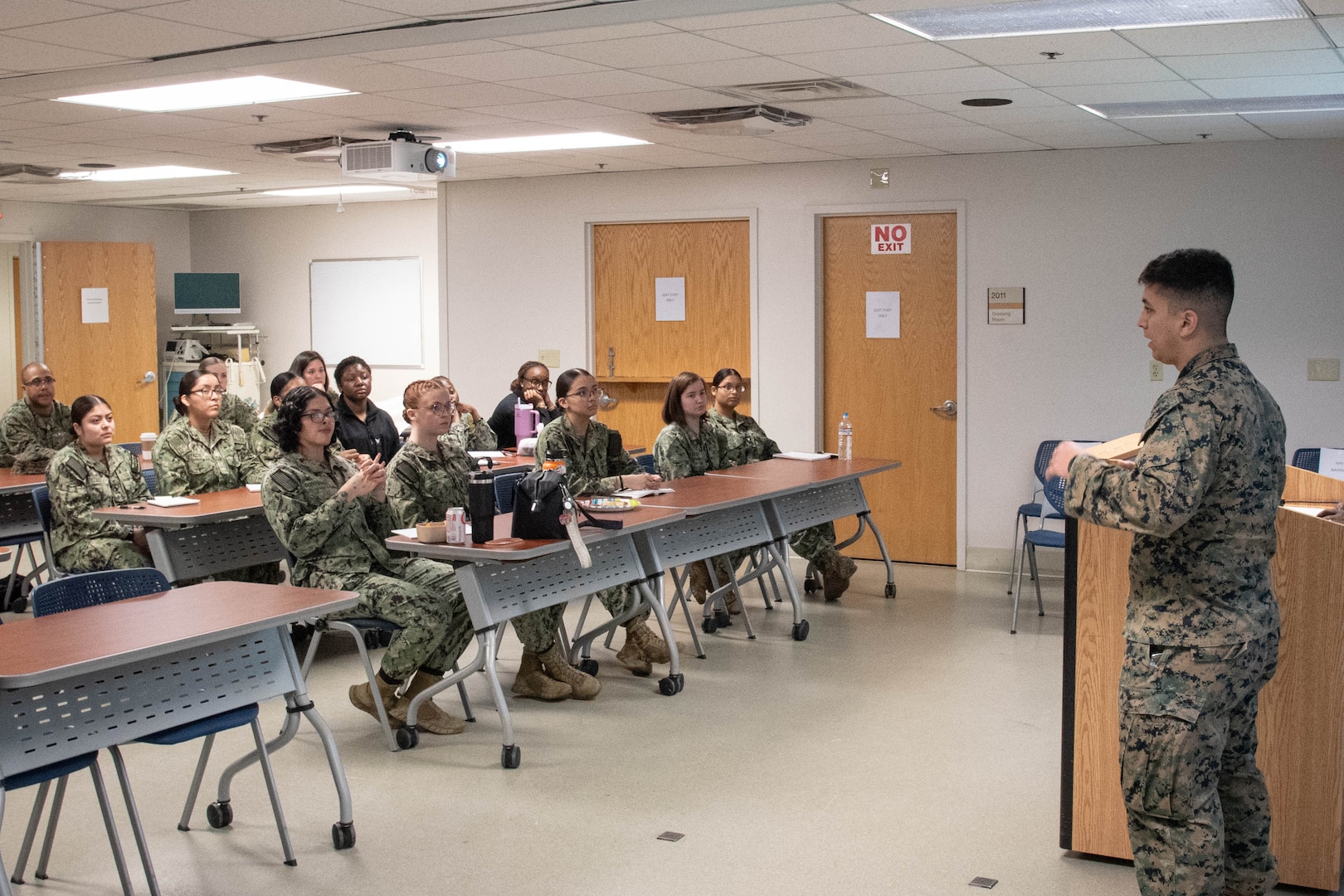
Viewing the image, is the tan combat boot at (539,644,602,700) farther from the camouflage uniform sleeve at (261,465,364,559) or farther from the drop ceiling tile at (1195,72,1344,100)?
the drop ceiling tile at (1195,72,1344,100)

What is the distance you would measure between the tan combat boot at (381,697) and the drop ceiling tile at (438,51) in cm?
240

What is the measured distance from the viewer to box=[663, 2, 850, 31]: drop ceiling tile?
4262 millimetres

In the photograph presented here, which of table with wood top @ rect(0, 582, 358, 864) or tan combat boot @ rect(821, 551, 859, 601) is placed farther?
tan combat boot @ rect(821, 551, 859, 601)

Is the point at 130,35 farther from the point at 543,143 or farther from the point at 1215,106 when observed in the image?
the point at 1215,106

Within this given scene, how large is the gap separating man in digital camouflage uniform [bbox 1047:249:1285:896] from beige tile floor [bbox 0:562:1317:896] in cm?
84

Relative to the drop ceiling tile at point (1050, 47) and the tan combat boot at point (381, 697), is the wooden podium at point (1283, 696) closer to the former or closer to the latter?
the drop ceiling tile at point (1050, 47)

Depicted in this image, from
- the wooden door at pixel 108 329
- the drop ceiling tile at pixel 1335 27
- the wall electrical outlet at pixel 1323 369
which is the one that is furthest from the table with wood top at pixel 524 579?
the wooden door at pixel 108 329

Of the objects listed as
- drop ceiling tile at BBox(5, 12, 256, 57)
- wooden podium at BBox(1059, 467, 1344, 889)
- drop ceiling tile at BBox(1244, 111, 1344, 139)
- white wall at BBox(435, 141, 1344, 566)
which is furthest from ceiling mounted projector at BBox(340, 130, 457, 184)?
wooden podium at BBox(1059, 467, 1344, 889)

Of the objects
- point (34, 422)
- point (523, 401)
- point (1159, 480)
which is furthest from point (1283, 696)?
point (34, 422)

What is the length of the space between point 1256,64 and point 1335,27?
2.30 feet

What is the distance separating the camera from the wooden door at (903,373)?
830cm

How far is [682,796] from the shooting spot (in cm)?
425

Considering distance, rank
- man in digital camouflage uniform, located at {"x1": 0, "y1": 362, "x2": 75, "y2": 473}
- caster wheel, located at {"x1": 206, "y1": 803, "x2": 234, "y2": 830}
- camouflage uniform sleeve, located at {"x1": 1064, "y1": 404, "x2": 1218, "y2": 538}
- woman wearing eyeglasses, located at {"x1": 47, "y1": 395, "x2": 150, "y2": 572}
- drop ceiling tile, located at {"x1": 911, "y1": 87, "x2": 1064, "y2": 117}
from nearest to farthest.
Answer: camouflage uniform sleeve, located at {"x1": 1064, "y1": 404, "x2": 1218, "y2": 538} < caster wheel, located at {"x1": 206, "y1": 803, "x2": 234, "y2": 830} < drop ceiling tile, located at {"x1": 911, "y1": 87, "x2": 1064, "y2": 117} < woman wearing eyeglasses, located at {"x1": 47, "y1": 395, "x2": 150, "y2": 572} < man in digital camouflage uniform, located at {"x1": 0, "y1": 362, "x2": 75, "y2": 473}

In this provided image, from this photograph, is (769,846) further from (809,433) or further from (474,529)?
(809,433)
